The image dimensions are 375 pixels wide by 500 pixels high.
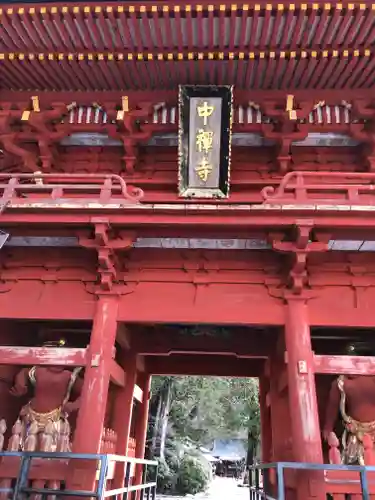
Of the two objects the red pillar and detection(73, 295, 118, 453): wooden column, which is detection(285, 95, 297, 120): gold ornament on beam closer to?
the red pillar

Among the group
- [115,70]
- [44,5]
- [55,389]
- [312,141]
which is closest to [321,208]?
[312,141]

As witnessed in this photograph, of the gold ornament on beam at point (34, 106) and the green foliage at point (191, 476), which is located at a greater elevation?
the gold ornament on beam at point (34, 106)

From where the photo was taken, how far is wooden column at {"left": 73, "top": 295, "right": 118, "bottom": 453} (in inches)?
220

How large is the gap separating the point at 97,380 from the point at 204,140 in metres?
4.12

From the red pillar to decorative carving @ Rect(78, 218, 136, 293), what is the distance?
270 centimetres

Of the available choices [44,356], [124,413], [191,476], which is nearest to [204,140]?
[44,356]

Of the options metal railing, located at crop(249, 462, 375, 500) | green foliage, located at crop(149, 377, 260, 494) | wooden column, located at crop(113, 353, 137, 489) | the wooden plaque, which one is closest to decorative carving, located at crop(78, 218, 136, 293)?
the wooden plaque

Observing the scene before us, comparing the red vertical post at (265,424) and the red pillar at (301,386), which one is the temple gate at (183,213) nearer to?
the red pillar at (301,386)

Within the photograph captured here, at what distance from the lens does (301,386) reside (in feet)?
18.7

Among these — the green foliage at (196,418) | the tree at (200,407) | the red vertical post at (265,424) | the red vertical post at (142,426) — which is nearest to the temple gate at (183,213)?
the red vertical post at (265,424)

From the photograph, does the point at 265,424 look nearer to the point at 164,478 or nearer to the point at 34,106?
A: the point at 34,106

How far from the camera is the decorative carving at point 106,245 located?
603 cm

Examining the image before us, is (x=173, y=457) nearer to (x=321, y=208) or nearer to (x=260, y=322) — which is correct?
(x=260, y=322)

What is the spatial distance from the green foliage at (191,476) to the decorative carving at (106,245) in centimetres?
1456
